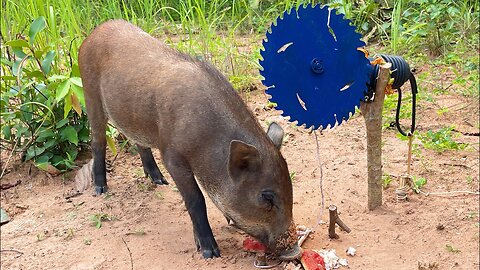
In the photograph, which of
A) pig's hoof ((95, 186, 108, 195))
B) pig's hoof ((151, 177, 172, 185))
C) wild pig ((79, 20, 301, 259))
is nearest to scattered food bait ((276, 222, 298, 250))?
wild pig ((79, 20, 301, 259))

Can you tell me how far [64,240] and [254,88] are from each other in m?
2.78

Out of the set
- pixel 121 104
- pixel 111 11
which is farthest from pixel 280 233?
pixel 111 11

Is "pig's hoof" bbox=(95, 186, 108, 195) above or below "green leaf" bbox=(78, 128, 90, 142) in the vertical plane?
below

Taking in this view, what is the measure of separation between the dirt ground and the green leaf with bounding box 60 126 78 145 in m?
0.28

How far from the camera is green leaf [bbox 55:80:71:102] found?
4.47 meters

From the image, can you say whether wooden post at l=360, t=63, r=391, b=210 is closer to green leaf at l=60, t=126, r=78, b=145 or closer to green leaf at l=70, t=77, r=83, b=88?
green leaf at l=70, t=77, r=83, b=88

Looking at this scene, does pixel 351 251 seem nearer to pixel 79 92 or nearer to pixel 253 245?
pixel 253 245

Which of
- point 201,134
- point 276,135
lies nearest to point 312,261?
point 276,135

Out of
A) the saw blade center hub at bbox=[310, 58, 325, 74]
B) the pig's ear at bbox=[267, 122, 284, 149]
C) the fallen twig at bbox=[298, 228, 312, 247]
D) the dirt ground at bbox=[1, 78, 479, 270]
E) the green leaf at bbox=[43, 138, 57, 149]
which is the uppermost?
the saw blade center hub at bbox=[310, 58, 325, 74]

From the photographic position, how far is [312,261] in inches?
141

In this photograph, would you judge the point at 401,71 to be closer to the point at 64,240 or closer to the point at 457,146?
the point at 457,146

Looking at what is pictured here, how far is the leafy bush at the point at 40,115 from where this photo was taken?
489 cm

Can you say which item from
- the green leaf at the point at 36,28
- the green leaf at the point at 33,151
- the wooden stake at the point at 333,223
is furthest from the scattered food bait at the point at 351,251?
the green leaf at the point at 36,28

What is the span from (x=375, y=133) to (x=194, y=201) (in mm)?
1103
